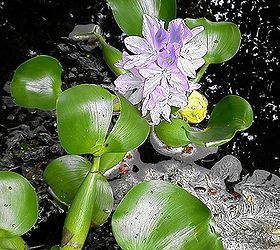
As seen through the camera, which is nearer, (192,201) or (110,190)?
(192,201)

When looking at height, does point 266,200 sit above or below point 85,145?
below

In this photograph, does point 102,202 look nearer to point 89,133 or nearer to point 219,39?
point 89,133

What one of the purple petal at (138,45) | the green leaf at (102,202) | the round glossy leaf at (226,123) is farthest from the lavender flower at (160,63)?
the green leaf at (102,202)

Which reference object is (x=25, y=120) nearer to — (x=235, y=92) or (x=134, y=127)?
(x=134, y=127)

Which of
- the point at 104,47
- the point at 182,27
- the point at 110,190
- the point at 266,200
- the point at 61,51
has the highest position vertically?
the point at 182,27

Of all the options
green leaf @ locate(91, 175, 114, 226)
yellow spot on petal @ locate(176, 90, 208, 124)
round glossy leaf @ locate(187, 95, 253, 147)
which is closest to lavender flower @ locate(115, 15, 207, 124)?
round glossy leaf @ locate(187, 95, 253, 147)

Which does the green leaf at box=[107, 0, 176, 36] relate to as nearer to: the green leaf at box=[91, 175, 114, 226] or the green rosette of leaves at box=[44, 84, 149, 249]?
the green rosette of leaves at box=[44, 84, 149, 249]

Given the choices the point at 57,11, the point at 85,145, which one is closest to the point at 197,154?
the point at 85,145

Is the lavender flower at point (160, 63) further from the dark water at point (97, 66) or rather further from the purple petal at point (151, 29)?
the dark water at point (97, 66)

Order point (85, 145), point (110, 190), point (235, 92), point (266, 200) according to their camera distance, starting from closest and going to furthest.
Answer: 1. point (85, 145)
2. point (110, 190)
3. point (266, 200)
4. point (235, 92)
